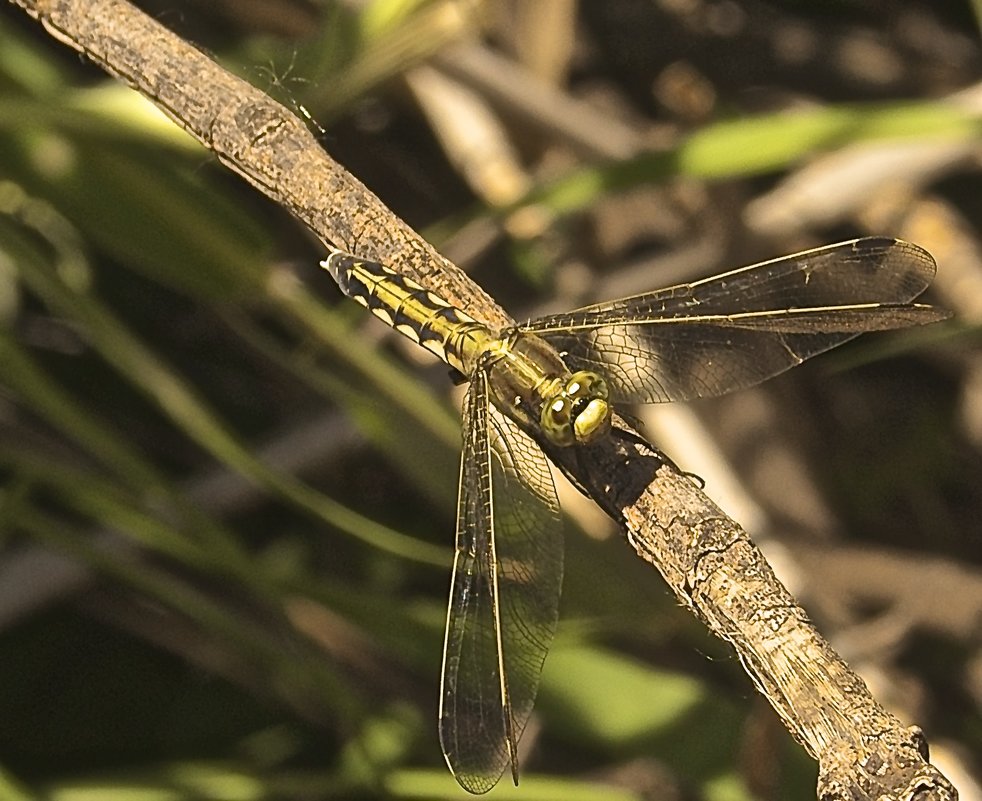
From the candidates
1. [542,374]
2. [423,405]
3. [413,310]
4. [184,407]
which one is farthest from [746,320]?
[184,407]

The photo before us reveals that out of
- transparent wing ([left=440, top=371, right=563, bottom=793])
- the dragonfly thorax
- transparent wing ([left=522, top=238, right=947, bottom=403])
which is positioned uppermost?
transparent wing ([left=522, top=238, right=947, bottom=403])

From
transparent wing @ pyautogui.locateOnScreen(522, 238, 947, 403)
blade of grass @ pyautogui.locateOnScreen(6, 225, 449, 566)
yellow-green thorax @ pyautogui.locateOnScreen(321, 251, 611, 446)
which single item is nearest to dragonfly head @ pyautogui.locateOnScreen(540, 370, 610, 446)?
yellow-green thorax @ pyautogui.locateOnScreen(321, 251, 611, 446)

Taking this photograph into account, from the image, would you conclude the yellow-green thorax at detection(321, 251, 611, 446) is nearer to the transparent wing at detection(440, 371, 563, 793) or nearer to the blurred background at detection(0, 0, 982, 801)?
the transparent wing at detection(440, 371, 563, 793)

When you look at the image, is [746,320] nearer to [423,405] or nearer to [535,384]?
[535,384]

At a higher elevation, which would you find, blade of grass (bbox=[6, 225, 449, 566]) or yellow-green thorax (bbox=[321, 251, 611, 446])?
blade of grass (bbox=[6, 225, 449, 566])

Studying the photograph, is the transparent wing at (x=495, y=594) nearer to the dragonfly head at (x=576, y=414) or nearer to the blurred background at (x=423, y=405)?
the dragonfly head at (x=576, y=414)

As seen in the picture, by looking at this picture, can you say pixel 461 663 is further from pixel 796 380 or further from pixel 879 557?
pixel 796 380
